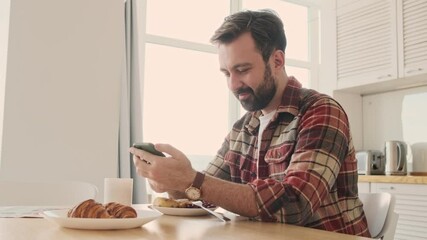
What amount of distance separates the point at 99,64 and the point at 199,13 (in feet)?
4.97

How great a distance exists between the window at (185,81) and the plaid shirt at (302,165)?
6.32 feet

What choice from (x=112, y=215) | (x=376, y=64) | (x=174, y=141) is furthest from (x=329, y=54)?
(x=112, y=215)

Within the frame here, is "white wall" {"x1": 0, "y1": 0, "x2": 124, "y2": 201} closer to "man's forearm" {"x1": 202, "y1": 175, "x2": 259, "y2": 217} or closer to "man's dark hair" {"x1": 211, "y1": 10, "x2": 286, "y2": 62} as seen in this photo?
"man's dark hair" {"x1": 211, "y1": 10, "x2": 286, "y2": 62}

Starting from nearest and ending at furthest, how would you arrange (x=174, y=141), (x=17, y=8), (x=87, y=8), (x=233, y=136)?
(x=233, y=136), (x=17, y=8), (x=87, y=8), (x=174, y=141)

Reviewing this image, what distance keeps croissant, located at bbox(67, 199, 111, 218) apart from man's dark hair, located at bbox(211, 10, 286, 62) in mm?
765

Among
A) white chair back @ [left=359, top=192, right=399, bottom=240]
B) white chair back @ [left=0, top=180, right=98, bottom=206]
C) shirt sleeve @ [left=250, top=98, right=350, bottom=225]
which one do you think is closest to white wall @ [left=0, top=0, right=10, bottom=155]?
white chair back @ [left=0, top=180, right=98, bottom=206]

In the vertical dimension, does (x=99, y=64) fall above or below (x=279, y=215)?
above

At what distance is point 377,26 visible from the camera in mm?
3639

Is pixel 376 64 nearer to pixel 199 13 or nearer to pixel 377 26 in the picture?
pixel 377 26

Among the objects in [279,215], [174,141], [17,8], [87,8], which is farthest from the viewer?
[174,141]

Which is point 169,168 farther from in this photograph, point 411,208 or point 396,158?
point 396,158

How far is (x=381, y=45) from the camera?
360cm

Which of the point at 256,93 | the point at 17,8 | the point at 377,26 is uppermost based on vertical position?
A: the point at 377,26

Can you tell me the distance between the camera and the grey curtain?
2918 millimetres
